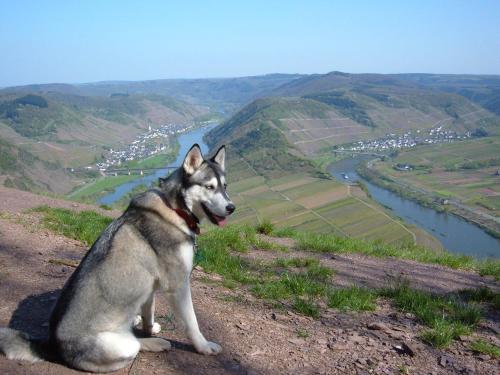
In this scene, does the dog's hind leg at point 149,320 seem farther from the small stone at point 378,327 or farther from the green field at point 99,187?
the green field at point 99,187

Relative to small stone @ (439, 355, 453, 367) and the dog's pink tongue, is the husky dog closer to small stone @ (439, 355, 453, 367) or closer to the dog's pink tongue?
the dog's pink tongue

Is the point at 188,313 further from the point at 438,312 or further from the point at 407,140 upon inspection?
the point at 407,140

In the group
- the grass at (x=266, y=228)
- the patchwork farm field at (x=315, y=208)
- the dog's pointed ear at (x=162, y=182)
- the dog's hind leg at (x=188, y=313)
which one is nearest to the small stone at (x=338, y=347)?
the dog's hind leg at (x=188, y=313)

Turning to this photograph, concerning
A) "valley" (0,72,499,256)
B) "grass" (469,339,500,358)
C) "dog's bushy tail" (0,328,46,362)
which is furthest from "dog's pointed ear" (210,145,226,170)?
"valley" (0,72,499,256)

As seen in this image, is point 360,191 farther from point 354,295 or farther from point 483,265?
point 354,295

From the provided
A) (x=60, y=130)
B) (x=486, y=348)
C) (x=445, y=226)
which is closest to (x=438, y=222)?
(x=445, y=226)

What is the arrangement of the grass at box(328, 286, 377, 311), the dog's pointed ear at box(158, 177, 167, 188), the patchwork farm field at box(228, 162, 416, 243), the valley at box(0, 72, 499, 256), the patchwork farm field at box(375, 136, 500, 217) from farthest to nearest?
the patchwork farm field at box(375, 136, 500, 217) < the valley at box(0, 72, 499, 256) < the patchwork farm field at box(228, 162, 416, 243) < the grass at box(328, 286, 377, 311) < the dog's pointed ear at box(158, 177, 167, 188)
